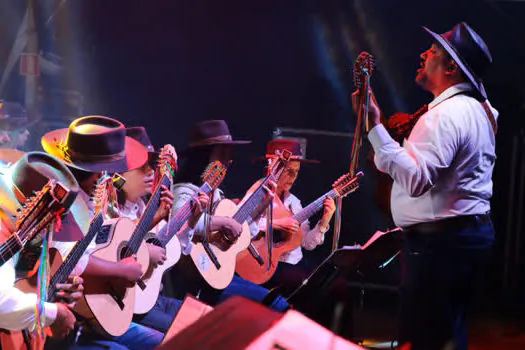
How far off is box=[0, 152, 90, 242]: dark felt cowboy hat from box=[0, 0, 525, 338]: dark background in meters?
4.74

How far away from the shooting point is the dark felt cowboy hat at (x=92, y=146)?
343 centimetres

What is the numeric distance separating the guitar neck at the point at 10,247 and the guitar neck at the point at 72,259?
47cm

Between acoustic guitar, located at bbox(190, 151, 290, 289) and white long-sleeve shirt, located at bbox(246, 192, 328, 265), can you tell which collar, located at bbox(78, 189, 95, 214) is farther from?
white long-sleeve shirt, located at bbox(246, 192, 328, 265)

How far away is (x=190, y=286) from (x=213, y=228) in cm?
46

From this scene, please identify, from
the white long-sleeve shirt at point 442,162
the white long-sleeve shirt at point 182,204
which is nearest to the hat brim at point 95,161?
the white long-sleeve shirt at point 182,204

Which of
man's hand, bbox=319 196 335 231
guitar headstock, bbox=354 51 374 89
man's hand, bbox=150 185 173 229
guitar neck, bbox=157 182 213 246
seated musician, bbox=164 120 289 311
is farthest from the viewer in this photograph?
man's hand, bbox=319 196 335 231

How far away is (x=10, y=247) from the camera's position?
2439 mm

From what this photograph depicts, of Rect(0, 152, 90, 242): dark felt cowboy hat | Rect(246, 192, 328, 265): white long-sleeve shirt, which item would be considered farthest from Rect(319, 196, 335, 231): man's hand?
Rect(0, 152, 90, 242): dark felt cowboy hat

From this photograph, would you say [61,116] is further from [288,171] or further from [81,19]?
[288,171]

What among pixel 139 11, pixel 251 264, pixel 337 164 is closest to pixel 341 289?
pixel 251 264

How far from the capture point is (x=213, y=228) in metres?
4.96

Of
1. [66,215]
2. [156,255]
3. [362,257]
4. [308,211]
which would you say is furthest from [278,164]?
[66,215]

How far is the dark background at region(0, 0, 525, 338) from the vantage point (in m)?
7.52

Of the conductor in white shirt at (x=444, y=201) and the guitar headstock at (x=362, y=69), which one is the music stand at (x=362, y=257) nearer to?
the conductor in white shirt at (x=444, y=201)
